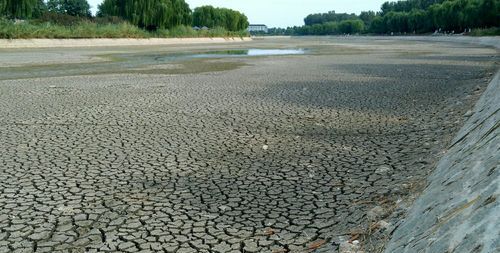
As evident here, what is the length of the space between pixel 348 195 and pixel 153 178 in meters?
1.70

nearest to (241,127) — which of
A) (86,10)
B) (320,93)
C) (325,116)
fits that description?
(325,116)

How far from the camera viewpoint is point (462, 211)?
1690 mm

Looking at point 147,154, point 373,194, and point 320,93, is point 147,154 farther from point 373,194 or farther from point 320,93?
point 320,93

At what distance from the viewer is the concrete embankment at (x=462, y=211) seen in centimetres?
140

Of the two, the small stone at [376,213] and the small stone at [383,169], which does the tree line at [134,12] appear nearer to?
the small stone at [383,169]

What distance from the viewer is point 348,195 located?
3418 millimetres

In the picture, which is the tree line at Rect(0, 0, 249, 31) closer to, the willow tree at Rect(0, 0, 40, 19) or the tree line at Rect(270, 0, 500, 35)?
the willow tree at Rect(0, 0, 40, 19)

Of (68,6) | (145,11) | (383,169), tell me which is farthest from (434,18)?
(383,169)

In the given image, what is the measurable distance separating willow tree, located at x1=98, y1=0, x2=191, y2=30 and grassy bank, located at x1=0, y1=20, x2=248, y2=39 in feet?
4.37

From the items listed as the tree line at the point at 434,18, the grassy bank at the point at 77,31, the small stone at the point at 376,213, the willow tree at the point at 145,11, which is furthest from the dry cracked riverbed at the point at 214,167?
the tree line at the point at 434,18

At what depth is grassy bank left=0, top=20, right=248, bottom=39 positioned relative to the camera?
31.9 m

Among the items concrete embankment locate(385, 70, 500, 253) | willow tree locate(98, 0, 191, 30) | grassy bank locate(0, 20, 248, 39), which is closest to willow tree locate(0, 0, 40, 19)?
grassy bank locate(0, 20, 248, 39)

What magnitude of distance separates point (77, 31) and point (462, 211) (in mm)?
41876

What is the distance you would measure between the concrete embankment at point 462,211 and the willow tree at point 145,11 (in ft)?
176
